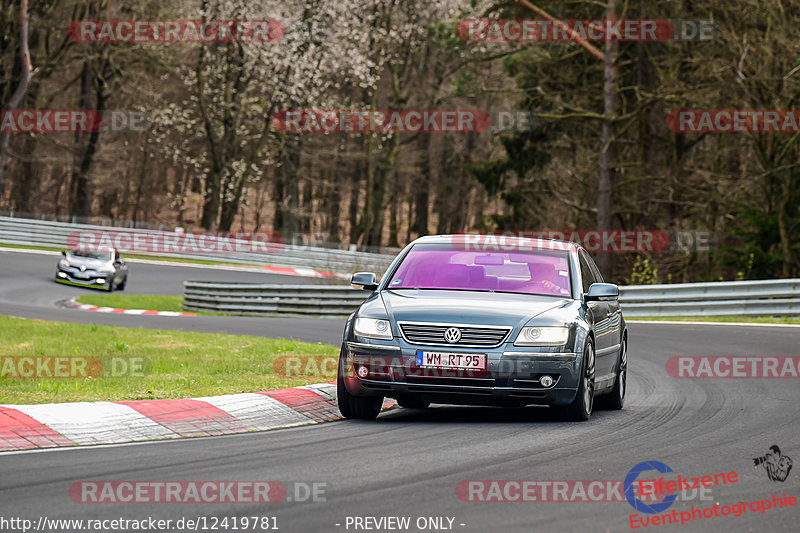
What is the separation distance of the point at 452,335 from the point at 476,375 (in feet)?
1.21

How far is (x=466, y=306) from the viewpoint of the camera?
31.5 ft

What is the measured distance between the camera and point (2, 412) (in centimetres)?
865

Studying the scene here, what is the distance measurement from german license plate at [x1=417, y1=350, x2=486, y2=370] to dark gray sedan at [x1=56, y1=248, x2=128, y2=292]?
26485 mm

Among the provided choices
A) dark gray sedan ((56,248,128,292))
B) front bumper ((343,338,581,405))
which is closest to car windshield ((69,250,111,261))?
dark gray sedan ((56,248,128,292))

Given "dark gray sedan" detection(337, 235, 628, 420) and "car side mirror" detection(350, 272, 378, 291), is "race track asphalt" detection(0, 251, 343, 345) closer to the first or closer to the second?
"car side mirror" detection(350, 272, 378, 291)

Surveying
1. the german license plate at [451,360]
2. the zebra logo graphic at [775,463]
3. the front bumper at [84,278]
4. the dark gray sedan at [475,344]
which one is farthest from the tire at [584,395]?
the front bumper at [84,278]

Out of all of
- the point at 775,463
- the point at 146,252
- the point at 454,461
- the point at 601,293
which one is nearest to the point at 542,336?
the point at 601,293

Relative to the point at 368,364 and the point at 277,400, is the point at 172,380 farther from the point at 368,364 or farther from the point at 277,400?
the point at 368,364

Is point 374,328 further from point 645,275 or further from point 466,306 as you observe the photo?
point 645,275

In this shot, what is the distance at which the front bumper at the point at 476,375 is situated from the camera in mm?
9258

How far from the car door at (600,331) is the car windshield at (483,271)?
32cm

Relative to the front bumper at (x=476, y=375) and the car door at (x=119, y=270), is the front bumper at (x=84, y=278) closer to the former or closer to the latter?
the car door at (x=119, y=270)

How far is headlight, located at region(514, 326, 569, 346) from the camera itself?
9.34 metres

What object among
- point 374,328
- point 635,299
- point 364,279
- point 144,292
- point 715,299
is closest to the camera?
point 374,328
